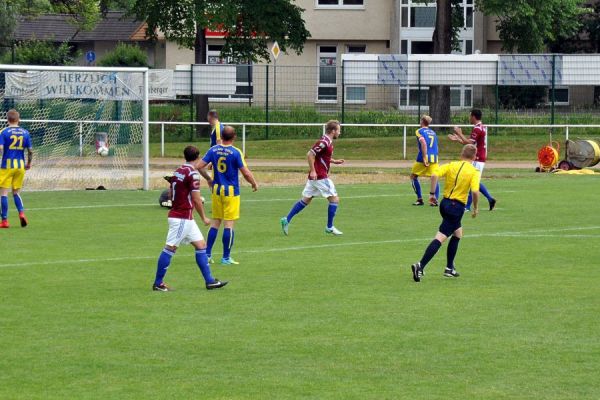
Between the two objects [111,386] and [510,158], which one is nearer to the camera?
[111,386]

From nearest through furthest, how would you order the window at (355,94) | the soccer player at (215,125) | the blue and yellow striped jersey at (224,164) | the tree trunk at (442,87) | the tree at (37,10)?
the blue and yellow striped jersey at (224,164) < the soccer player at (215,125) < the tree trunk at (442,87) < the window at (355,94) < the tree at (37,10)

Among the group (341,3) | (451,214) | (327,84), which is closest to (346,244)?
(451,214)

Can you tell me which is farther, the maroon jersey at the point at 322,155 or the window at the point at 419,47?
the window at the point at 419,47

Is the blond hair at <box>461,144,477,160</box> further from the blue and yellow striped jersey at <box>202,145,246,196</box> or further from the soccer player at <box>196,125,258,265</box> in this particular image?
the blue and yellow striped jersey at <box>202,145,246,196</box>

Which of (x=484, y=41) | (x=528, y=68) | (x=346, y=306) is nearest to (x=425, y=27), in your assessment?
(x=484, y=41)

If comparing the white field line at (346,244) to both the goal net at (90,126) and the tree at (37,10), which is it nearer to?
the goal net at (90,126)

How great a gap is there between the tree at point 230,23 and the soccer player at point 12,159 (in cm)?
2286

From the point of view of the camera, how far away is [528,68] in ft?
137

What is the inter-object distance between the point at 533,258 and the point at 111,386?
8.91 meters

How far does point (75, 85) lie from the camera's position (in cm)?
2870

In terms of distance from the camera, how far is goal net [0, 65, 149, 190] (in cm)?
2873

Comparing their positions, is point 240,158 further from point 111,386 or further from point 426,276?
point 111,386

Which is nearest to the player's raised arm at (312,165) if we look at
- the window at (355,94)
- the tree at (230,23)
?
the window at (355,94)

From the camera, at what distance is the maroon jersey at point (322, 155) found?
19453 mm
